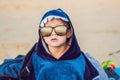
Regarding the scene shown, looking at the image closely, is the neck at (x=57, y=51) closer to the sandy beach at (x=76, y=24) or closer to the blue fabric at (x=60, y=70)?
→ the blue fabric at (x=60, y=70)

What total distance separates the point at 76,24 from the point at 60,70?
1.72m

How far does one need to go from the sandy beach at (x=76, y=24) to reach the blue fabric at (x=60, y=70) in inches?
66.2

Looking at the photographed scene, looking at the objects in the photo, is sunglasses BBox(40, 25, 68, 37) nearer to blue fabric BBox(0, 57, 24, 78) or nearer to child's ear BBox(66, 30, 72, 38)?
child's ear BBox(66, 30, 72, 38)

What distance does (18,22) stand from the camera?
3.57 meters

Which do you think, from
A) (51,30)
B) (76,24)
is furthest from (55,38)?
(76,24)

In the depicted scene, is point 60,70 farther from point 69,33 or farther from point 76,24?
point 76,24

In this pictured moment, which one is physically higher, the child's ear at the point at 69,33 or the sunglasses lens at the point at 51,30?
the sunglasses lens at the point at 51,30

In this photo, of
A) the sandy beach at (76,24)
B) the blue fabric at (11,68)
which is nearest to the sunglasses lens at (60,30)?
the blue fabric at (11,68)

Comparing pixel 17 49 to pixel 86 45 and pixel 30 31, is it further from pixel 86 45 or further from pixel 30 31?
pixel 86 45

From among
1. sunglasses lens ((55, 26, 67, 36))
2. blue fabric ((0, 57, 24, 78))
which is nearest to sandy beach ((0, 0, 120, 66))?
blue fabric ((0, 57, 24, 78))

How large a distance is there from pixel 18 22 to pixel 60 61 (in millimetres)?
1767

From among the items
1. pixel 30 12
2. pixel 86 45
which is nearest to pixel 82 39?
pixel 86 45

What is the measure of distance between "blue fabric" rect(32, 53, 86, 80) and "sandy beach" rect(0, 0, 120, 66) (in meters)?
1.68

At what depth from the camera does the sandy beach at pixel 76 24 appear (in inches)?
138
